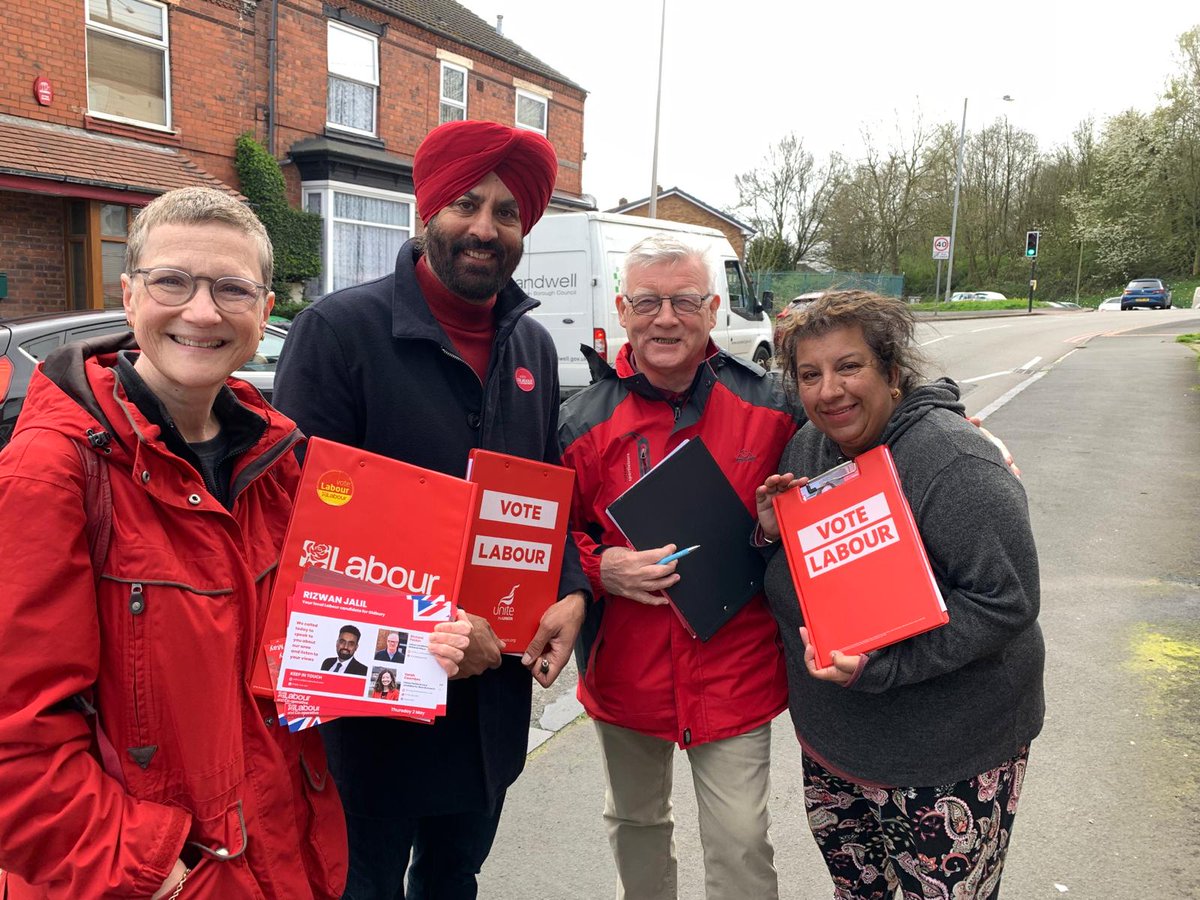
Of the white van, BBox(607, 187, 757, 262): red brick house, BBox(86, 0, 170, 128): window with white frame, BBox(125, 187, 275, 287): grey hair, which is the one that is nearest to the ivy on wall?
BBox(86, 0, 170, 128): window with white frame

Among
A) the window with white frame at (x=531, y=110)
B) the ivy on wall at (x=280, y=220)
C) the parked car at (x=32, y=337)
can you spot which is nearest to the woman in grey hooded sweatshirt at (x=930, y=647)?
the parked car at (x=32, y=337)

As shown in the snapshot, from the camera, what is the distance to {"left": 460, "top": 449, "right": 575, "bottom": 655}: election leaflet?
2057 mm

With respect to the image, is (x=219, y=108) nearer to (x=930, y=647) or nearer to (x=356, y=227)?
(x=356, y=227)

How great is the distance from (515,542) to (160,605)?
87 cm

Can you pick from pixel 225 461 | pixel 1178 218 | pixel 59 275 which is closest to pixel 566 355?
pixel 59 275

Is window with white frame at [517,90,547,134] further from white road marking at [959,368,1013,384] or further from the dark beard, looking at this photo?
the dark beard

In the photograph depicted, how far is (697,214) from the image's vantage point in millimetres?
42531

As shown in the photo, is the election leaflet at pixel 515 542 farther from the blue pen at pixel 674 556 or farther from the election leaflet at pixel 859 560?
the election leaflet at pixel 859 560

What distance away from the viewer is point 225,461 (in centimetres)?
170

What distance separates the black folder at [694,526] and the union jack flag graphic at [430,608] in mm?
644

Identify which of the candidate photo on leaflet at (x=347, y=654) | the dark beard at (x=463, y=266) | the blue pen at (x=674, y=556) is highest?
the dark beard at (x=463, y=266)

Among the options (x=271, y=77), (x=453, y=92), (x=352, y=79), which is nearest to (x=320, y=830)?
(x=271, y=77)

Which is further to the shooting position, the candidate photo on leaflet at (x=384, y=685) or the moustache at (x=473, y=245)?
the moustache at (x=473, y=245)

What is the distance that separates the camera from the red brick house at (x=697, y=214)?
41.9 m
